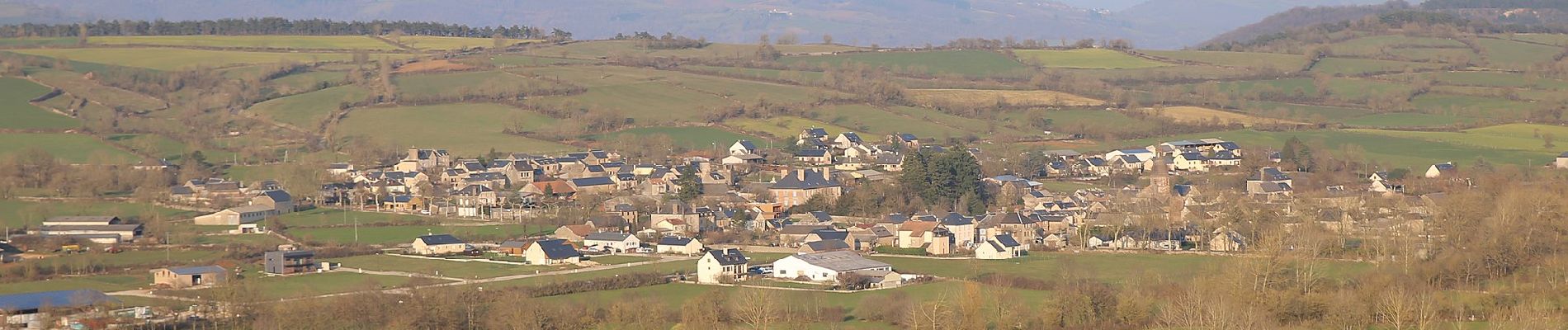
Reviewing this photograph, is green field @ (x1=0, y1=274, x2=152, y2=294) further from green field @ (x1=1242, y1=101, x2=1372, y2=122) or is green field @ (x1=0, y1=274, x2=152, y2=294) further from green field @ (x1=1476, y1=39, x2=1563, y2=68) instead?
green field @ (x1=1476, y1=39, x2=1563, y2=68)

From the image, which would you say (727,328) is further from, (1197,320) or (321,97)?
(321,97)

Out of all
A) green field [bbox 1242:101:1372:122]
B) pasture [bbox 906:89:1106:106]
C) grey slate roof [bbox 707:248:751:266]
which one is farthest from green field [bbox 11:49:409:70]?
grey slate roof [bbox 707:248:751:266]

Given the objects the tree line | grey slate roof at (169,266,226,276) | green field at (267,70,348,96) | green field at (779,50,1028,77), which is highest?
the tree line

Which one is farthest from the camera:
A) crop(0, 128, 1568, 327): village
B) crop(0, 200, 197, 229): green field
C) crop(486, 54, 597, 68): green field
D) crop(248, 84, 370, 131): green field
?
crop(486, 54, 597, 68): green field

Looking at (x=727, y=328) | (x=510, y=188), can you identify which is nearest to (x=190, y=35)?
(x=510, y=188)

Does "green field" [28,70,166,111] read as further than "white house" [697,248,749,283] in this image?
Yes

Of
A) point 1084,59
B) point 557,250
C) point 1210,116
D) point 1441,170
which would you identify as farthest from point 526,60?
point 557,250

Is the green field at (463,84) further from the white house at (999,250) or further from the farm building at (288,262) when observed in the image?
the white house at (999,250)

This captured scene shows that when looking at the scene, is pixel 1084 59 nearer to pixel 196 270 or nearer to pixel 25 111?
pixel 25 111
